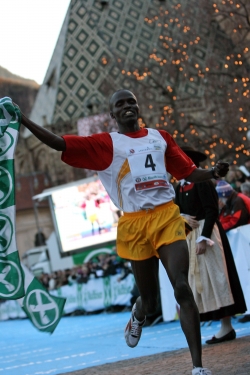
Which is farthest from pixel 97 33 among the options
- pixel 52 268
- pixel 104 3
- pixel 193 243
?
pixel 193 243

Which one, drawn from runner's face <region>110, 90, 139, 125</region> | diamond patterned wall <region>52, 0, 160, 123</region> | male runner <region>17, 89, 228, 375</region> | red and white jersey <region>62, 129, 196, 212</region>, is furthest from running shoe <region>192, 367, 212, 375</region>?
diamond patterned wall <region>52, 0, 160, 123</region>

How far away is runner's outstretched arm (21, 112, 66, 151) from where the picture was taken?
5445 mm

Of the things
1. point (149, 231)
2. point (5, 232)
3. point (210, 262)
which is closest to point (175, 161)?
point (149, 231)

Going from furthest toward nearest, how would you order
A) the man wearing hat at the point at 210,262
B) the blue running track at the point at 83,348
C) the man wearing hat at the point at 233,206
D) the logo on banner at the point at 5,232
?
1. the man wearing hat at the point at 233,206
2. the blue running track at the point at 83,348
3. the man wearing hat at the point at 210,262
4. the logo on banner at the point at 5,232

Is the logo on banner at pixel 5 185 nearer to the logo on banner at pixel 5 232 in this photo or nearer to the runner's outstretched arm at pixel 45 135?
the logo on banner at pixel 5 232

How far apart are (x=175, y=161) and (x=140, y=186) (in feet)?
1.63

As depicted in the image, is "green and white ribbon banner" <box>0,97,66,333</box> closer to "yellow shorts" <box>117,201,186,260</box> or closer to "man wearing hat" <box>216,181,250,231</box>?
"yellow shorts" <box>117,201,186,260</box>

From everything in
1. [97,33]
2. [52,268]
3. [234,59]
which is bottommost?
[52,268]

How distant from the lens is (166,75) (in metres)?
30.4

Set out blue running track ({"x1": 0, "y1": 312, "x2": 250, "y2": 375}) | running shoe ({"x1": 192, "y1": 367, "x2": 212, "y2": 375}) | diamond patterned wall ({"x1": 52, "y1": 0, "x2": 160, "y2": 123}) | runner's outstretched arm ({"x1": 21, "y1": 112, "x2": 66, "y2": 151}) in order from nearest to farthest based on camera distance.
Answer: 1. running shoe ({"x1": 192, "y1": 367, "x2": 212, "y2": 375})
2. runner's outstretched arm ({"x1": 21, "y1": 112, "x2": 66, "y2": 151})
3. blue running track ({"x1": 0, "y1": 312, "x2": 250, "y2": 375})
4. diamond patterned wall ({"x1": 52, "y1": 0, "x2": 160, "y2": 123})

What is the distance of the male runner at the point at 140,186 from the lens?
219 inches

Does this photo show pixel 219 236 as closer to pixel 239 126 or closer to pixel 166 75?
pixel 239 126

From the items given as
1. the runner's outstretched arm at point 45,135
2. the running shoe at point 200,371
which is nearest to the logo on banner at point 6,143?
the runner's outstretched arm at point 45,135

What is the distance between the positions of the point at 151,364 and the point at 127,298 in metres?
11.2
